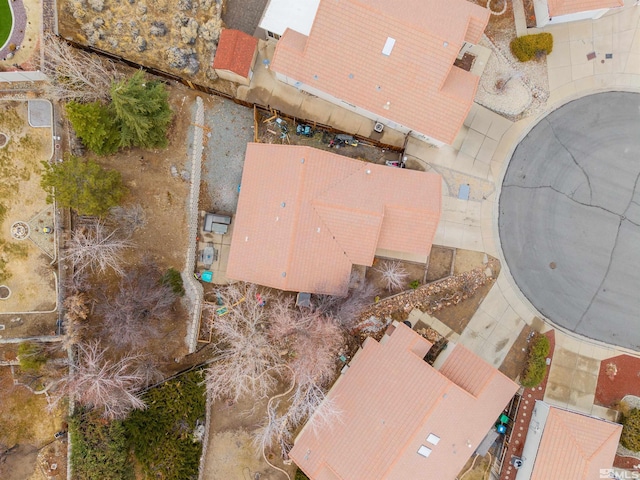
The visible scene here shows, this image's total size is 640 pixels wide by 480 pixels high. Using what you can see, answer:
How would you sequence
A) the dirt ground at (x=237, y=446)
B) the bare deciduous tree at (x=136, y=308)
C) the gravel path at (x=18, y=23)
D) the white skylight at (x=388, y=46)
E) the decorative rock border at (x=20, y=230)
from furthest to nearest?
the dirt ground at (x=237, y=446) < the decorative rock border at (x=20, y=230) < the bare deciduous tree at (x=136, y=308) < the gravel path at (x=18, y=23) < the white skylight at (x=388, y=46)

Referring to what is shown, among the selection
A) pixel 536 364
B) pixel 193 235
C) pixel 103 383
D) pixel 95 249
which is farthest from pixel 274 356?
pixel 536 364

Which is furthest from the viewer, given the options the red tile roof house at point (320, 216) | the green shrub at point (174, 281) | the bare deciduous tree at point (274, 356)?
the green shrub at point (174, 281)

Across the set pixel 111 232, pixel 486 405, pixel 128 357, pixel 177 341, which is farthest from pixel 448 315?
pixel 111 232

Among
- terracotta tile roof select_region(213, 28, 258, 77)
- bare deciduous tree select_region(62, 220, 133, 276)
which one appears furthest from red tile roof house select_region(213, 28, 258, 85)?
bare deciduous tree select_region(62, 220, 133, 276)

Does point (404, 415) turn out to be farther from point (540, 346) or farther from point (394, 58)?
point (394, 58)

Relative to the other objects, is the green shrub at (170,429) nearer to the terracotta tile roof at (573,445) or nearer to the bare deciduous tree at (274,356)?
the bare deciduous tree at (274,356)

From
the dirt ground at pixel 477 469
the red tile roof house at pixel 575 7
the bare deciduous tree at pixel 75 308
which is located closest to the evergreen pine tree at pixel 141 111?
the bare deciduous tree at pixel 75 308

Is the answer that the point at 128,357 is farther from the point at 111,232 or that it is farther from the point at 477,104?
the point at 477,104
